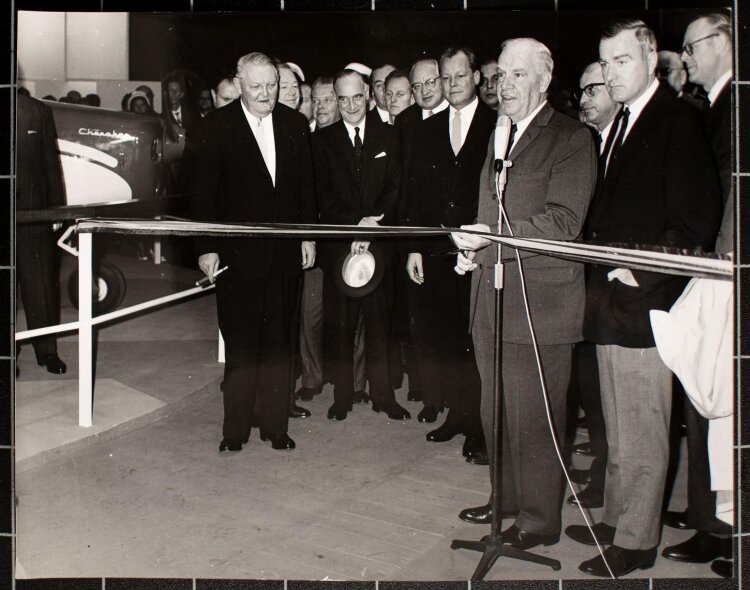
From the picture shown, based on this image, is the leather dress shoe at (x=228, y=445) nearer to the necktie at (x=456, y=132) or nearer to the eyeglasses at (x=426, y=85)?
the necktie at (x=456, y=132)

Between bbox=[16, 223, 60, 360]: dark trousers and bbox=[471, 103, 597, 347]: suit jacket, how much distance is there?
4.46 ft

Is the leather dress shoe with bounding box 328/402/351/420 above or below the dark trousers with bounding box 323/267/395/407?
below

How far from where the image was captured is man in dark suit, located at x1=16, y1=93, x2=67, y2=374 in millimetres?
2533

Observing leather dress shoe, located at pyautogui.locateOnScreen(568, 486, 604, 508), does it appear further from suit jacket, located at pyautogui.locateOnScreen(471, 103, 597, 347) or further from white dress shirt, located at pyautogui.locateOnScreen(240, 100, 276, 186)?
white dress shirt, located at pyautogui.locateOnScreen(240, 100, 276, 186)

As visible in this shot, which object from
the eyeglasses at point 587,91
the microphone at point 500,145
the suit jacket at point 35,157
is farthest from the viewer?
the suit jacket at point 35,157

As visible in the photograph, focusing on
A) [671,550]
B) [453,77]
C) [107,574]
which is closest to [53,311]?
[107,574]

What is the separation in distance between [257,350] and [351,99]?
→ 33.6 inches

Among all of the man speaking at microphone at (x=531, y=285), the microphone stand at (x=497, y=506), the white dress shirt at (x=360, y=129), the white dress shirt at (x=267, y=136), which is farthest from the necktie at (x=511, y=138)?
the white dress shirt at (x=267, y=136)

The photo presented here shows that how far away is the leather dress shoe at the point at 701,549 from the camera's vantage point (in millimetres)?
2465

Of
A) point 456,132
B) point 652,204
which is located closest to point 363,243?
point 456,132

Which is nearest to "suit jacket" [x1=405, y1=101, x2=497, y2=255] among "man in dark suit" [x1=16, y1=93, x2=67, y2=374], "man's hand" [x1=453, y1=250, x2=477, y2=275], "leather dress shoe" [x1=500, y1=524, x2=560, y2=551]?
"man's hand" [x1=453, y1=250, x2=477, y2=275]

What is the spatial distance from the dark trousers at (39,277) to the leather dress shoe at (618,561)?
1.81m

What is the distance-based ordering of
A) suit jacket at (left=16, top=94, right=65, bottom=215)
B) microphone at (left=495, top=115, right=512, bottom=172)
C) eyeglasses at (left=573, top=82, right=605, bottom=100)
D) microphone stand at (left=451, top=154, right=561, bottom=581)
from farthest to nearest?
suit jacket at (left=16, top=94, right=65, bottom=215)
eyeglasses at (left=573, top=82, right=605, bottom=100)
microphone stand at (left=451, top=154, right=561, bottom=581)
microphone at (left=495, top=115, right=512, bottom=172)

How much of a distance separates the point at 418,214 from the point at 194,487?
44.0 inches
